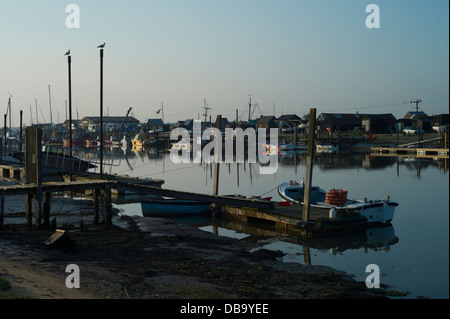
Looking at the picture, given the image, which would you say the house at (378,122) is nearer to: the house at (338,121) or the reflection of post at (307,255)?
the house at (338,121)

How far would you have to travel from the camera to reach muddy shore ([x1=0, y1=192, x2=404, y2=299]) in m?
13.5

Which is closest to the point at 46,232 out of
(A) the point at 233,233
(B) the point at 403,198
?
(A) the point at 233,233

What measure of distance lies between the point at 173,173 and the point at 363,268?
4441cm

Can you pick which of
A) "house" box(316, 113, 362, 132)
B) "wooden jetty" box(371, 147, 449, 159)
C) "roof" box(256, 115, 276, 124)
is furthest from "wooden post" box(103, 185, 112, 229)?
"roof" box(256, 115, 276, 124)

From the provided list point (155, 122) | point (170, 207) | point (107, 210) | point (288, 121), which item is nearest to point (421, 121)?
point (288, 121)

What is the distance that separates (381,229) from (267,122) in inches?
4476

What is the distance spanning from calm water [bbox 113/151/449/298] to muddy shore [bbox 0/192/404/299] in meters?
2.08

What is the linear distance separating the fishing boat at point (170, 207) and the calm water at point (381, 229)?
5.87 feet

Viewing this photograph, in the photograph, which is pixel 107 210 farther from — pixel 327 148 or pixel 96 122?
pixel 96 122

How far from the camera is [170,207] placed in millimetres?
30734

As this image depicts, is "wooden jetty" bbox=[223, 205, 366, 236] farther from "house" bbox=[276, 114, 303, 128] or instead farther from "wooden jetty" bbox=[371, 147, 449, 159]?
"house" bbox=[276, 114, 303, 128]

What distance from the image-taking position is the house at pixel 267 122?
139m

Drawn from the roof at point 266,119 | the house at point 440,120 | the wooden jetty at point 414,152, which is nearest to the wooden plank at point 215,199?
the wooden jetty at point 414,152
